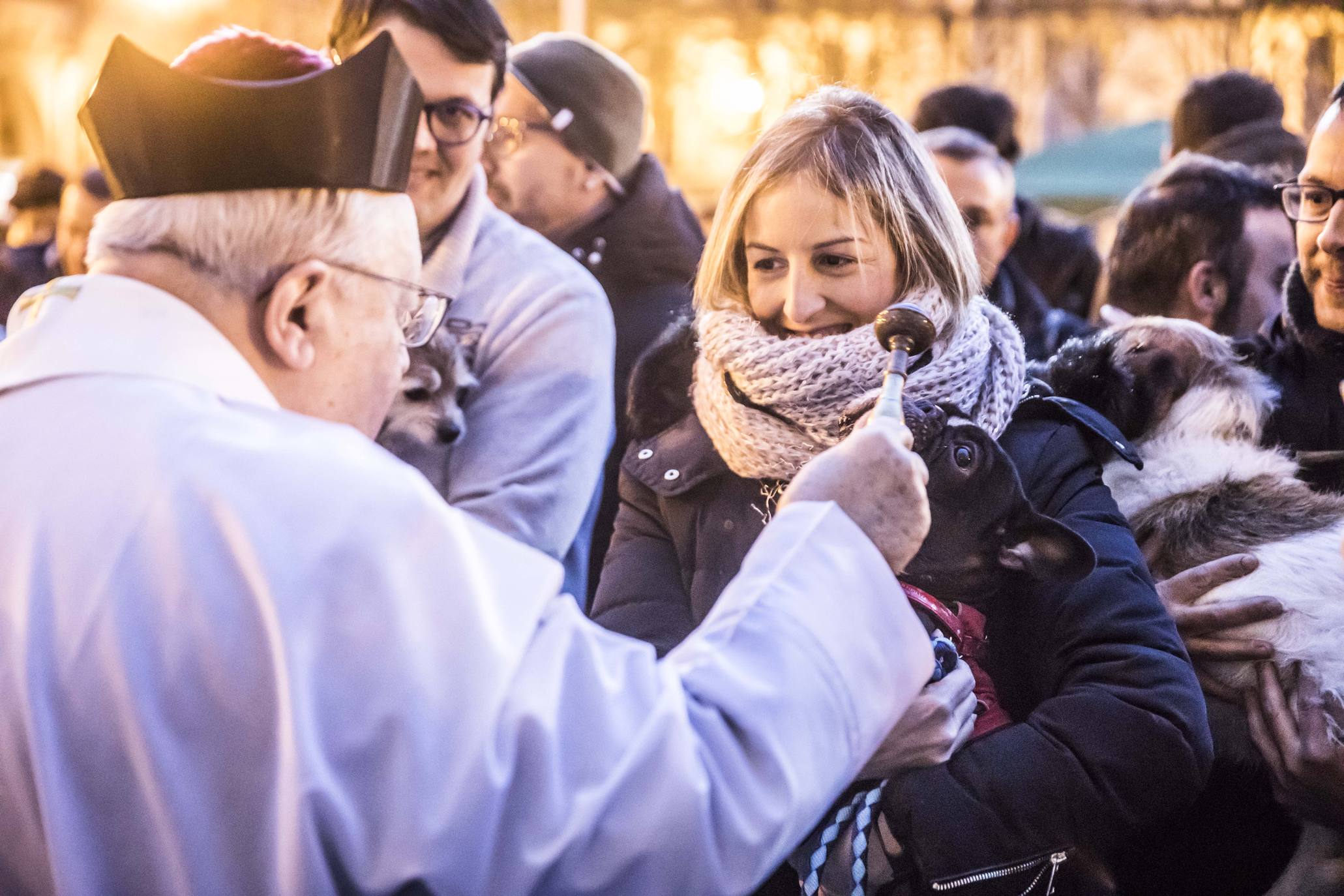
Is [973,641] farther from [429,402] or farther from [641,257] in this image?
[641,257]

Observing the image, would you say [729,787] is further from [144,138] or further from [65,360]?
[144,138]

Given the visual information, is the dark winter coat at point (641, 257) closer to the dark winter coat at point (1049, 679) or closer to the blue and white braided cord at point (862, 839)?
the dark winter coat at point (1049, 679)

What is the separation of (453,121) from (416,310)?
1.15 metres

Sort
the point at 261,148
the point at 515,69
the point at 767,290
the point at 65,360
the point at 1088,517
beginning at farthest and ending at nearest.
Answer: the point at 515,69 < the point at 767,290 < the point at 1088,517 < the point at 261,148 < the point at 65,360

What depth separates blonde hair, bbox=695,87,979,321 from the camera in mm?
2320

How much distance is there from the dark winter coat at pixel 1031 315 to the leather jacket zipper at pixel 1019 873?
8.34ft

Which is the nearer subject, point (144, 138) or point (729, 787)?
point (729, 787)

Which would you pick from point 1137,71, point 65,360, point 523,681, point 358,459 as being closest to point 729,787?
point 523,681

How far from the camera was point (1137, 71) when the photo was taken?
563 inches

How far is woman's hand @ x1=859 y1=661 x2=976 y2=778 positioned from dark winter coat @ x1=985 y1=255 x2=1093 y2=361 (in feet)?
8.23

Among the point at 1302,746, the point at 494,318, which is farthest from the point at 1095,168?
the point at 1302,746

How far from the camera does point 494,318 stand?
2807 millimetres

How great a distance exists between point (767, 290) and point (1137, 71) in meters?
13.6

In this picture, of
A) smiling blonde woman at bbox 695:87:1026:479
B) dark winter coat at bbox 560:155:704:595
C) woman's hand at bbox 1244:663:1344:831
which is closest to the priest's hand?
smiling blonde woman at bbox 695:87:1026:479
